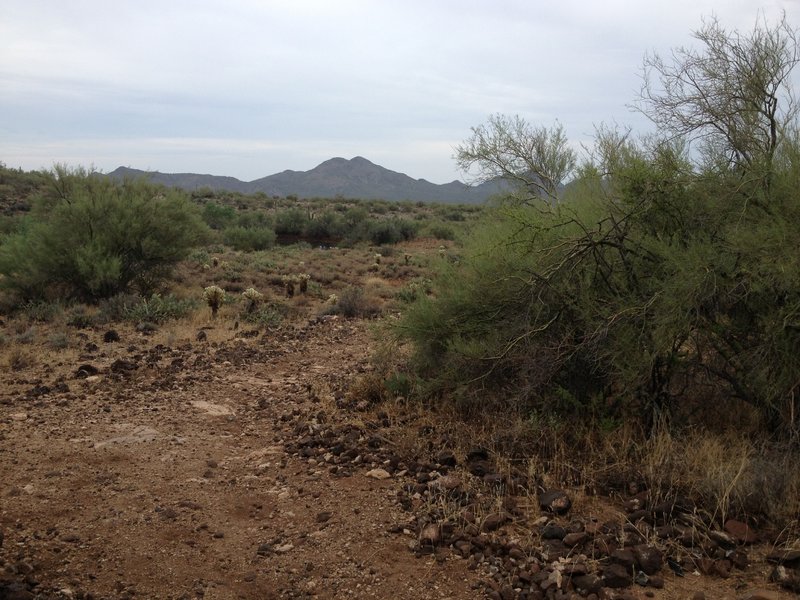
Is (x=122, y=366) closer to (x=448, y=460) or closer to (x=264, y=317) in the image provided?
(x=264, y=317)

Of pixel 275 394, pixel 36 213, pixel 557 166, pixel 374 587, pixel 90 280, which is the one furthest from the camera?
pixel 36 213

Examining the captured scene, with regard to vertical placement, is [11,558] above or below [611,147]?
below

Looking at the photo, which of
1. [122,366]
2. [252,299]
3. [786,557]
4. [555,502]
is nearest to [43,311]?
A: [252,299]

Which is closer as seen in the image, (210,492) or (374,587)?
(374,587)

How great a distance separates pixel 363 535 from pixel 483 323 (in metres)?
2.90

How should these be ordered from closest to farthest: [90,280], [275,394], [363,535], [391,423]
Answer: [363,535]
[391,423]
[275,394]
[90,280]

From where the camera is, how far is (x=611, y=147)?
704cm

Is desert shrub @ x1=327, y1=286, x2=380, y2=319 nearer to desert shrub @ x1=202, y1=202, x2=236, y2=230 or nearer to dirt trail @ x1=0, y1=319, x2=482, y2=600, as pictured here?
dirt trail @ x1=0, y1=319, x2=482, y2=600

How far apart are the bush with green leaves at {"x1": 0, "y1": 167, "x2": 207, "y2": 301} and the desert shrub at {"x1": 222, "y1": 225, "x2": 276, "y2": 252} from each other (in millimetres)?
8179

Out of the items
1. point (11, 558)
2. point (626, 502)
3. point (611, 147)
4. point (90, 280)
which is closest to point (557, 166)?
point (611, 147)

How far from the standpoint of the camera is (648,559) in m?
3.94

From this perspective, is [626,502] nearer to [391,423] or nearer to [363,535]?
[363,535]

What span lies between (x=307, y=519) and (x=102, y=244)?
1139 cm

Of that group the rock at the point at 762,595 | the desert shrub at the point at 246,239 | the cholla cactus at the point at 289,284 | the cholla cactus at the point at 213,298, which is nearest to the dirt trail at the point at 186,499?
the rock at the point at 762,595
